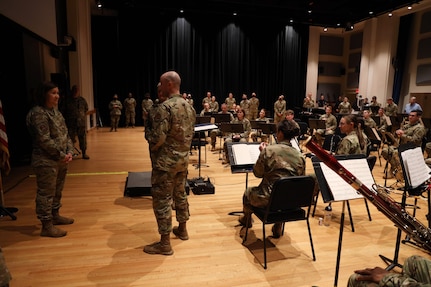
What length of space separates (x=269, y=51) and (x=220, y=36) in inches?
118

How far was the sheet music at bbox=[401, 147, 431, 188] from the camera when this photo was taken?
10.3 feet

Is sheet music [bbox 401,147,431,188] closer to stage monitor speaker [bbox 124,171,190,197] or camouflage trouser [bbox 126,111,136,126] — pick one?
stage monitor speaker [bbox 124,171,190,197]

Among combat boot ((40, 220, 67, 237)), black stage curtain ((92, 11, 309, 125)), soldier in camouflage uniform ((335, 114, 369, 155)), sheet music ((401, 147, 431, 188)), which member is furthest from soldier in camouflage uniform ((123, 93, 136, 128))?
sheet music ((401, 147, 431, 188))

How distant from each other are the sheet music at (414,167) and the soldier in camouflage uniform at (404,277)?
5.55 ft

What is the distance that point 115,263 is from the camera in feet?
9.85

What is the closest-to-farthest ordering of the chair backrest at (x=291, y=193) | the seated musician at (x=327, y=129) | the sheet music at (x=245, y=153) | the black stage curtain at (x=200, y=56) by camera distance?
the chair backrest at (x=291, y=193), the sheet music at (x=245, y=153), the seated musician at (x=327, y=129), the black stage curtain at (x=200, y=56)

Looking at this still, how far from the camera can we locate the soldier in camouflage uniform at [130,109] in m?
14.2

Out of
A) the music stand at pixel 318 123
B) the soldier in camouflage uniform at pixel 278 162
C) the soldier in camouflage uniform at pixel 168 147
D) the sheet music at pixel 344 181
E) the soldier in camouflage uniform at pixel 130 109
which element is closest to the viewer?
the sheet music at pixel 344 181

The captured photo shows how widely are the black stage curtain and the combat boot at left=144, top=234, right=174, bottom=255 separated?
13069 millimetres

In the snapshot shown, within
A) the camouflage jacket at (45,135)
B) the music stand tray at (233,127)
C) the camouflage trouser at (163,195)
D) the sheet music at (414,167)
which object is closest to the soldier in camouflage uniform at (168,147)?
the camouflage trouser at (163,195)

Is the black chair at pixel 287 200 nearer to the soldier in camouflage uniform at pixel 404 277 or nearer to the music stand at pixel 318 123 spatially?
the soldier in camouflage uniform at pixel 404 277

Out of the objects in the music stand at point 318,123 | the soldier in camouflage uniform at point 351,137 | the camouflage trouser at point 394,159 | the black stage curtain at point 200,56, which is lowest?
the camouflage trouser at point 394,159

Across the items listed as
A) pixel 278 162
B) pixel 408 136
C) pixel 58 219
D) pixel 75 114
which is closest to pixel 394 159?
pixel 408 136

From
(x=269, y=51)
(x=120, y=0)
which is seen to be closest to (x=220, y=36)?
(x=269, y=51)
